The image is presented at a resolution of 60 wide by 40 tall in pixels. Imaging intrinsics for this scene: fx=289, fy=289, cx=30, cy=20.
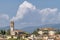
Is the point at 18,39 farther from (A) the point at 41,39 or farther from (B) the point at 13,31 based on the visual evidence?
(B) the point at 13,31

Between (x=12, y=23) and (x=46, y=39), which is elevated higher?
(x=12, y=23)

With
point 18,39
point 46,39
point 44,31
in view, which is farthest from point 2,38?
point 44,31

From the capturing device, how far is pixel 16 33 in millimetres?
77875

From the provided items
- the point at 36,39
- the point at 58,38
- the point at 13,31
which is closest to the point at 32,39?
the point at 36,39

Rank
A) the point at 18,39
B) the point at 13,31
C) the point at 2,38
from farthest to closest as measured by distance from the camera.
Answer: the point at 13,31
the point at 2,38
the point at 18,39

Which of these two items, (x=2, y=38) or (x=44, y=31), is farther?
(x=44, y=31)

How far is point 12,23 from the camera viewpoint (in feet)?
253

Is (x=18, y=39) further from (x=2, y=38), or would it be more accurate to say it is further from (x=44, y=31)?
(x=44, y=31)

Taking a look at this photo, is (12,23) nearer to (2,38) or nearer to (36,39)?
(2,38)

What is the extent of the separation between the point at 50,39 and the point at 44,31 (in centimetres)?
1673

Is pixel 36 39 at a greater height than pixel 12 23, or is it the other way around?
pixel 12 23

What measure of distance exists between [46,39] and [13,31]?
14.7m

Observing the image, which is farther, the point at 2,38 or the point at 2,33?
the point at 2,33

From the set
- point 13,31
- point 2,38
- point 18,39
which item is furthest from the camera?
point 13,31
